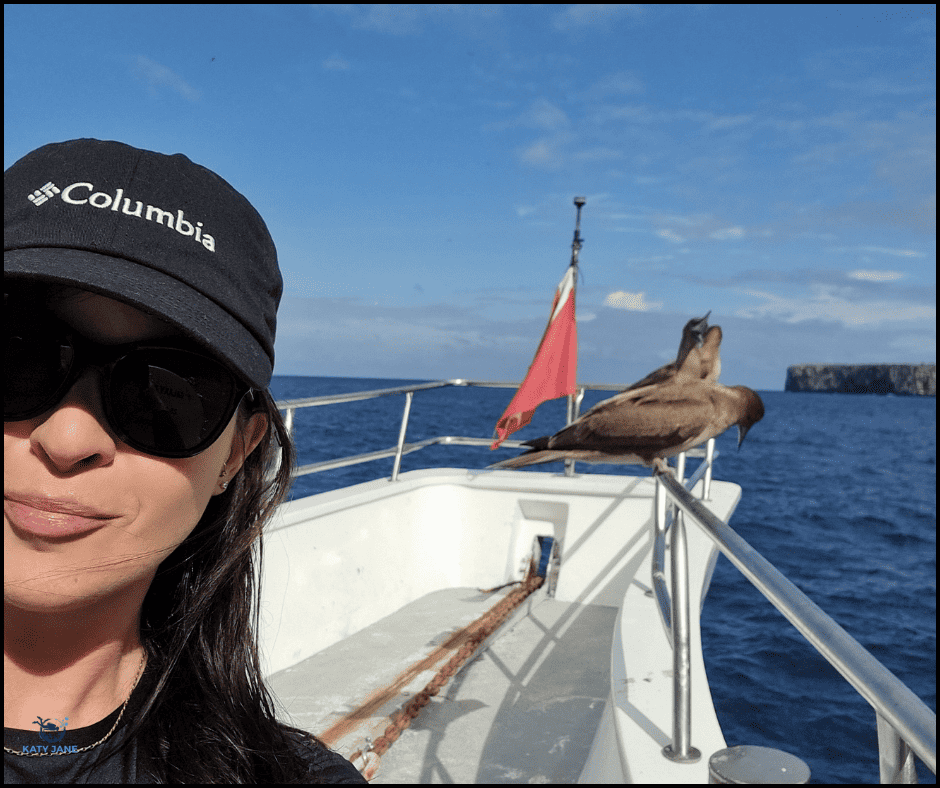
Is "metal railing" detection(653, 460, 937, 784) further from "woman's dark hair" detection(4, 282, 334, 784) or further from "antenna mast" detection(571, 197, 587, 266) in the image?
"antenna mast" detection(571, 197, 587, 266)

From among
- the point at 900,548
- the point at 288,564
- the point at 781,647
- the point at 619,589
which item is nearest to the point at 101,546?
the point at 288,564

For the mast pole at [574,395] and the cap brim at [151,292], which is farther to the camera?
the mast pole at [574,395]

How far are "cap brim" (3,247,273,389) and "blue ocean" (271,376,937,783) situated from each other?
250 millimetres

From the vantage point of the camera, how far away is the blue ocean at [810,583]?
7438 mm

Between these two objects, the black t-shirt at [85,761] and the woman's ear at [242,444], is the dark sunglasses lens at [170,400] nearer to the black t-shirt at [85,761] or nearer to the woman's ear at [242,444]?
the woman's ear at [242,444]

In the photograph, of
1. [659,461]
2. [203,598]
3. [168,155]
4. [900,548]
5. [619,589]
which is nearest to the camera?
[168,155]

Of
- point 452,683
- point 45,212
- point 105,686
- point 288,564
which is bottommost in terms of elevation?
point 452,683

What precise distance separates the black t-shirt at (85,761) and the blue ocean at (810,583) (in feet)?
1.35

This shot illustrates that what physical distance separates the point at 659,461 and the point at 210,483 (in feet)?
7.17

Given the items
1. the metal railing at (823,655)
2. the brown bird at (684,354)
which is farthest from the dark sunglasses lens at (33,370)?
the brown bird at (684,354)

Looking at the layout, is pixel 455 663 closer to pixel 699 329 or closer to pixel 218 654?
pixel 699 329

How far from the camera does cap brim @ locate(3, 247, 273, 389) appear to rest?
2.04ft

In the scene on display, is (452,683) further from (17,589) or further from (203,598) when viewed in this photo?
(17,589)

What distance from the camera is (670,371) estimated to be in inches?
113
